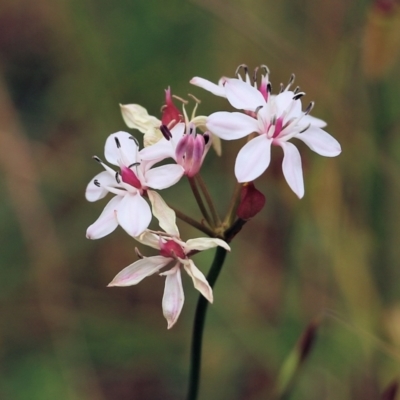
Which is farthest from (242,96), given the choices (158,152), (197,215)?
(197,215)

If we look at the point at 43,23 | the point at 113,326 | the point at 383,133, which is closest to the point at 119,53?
the point at 43,23

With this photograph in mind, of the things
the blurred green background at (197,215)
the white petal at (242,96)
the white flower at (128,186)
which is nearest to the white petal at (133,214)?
the white flower at (128,186)

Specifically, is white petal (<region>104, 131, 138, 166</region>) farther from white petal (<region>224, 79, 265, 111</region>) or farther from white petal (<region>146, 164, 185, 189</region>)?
white petal (<region>224, 79, 265, 111</region>)

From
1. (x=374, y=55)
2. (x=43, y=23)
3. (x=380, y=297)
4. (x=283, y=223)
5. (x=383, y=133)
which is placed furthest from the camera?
(x=43, y=23)

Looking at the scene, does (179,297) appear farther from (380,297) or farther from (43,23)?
(43,23)

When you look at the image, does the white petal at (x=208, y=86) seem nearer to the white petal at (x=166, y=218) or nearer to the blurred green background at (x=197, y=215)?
the white petal at (x=166, y=218)

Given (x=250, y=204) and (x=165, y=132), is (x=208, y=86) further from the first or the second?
(x=250, y=204)

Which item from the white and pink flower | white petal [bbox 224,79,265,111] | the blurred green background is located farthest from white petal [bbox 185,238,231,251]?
the blurred green background
